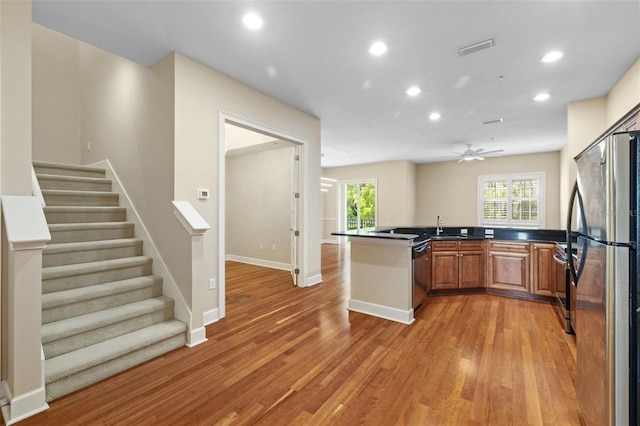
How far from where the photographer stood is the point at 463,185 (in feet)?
30.0

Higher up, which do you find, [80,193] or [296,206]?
[80,193]

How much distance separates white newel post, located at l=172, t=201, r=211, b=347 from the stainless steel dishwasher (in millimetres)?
2311

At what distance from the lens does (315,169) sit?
15.9 ft

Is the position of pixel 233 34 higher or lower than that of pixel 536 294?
higher

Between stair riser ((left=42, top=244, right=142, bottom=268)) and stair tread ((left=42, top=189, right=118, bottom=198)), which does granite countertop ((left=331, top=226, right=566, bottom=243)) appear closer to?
stair riser ((left=42, top=244, right=142, bottom=268))

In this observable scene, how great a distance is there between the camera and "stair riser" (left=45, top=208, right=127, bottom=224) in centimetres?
315

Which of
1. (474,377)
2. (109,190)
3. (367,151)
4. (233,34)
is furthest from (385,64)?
(367,151)

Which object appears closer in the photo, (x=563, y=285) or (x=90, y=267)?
(x=90, y=267)

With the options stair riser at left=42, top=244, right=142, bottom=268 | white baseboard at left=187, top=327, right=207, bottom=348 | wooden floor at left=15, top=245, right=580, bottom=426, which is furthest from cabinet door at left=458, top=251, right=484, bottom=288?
stair riser at left=42, top=244, right=142, bottom=268

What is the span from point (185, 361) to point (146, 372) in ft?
0.93

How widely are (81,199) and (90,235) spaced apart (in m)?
0.64

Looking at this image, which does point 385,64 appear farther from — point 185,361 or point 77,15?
point 185,361

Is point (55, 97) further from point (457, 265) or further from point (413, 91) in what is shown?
point (457, 265)

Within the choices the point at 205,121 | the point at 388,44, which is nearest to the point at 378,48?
the point at 388,44
